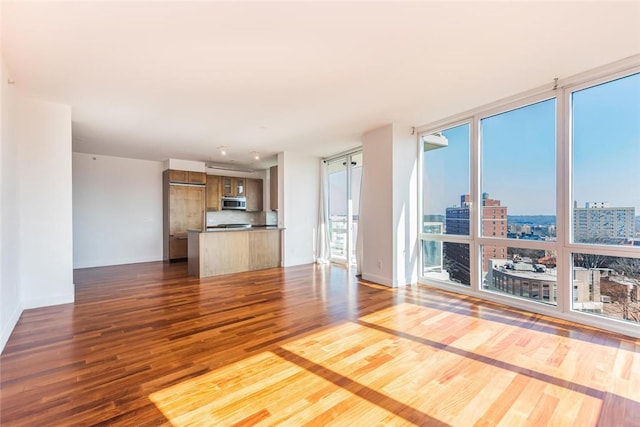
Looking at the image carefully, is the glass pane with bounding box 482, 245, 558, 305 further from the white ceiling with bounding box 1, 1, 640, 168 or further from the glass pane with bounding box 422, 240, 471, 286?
the white ceiling with bounding box 1, 1, 640, 168

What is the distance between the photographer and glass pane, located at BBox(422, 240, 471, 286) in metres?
4.34

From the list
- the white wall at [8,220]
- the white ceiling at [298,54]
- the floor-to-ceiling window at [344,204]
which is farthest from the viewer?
the floor-to-ceiling window at [344,204]

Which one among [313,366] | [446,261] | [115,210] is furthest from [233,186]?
[313,366]

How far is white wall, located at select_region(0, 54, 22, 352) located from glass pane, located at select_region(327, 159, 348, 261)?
17.9 feet

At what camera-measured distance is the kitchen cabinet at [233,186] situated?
27.2ft

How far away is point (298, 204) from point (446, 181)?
3526mm

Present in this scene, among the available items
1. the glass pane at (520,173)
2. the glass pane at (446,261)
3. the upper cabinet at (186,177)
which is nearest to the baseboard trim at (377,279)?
the glass pane at (446,261)

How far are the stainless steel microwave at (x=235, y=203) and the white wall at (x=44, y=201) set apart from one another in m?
4.37

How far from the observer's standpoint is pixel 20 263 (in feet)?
11.7

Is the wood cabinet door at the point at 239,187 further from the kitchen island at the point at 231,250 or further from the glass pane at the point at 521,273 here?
the glass pane at the point at 521,273

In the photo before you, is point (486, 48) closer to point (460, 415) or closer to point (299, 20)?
point (299, 20)

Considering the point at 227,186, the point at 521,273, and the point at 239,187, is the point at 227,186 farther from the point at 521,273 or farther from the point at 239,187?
the point at 521,273

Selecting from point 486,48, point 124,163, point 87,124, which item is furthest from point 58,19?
point 124,163

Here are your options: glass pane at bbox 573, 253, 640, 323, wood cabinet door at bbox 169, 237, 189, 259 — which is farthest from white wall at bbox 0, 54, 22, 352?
glass pane at bbox 573, 253, 640, 323
